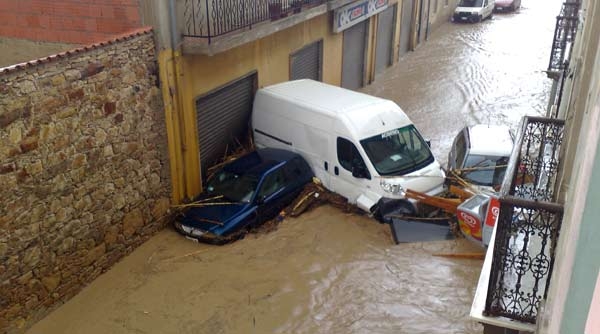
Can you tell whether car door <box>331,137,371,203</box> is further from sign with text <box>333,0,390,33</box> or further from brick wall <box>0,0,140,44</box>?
sign with text <box>333,0,390,33</box>

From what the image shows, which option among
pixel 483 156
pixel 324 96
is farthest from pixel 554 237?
pixel 324 96

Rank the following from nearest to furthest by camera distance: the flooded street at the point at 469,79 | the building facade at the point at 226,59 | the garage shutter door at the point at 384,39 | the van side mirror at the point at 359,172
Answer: the building facade at the point at 226,59, the van side mirror at the point at 359,172, the flooded street at the point at 469,79, the garage shutter door at the point at 384,39

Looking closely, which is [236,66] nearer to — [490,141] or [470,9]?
[490,141]

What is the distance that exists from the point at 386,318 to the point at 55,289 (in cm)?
482

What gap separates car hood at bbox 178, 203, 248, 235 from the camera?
34.3 ft

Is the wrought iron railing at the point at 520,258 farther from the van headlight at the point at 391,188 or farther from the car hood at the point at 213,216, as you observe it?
the car hood at the point at 213,216

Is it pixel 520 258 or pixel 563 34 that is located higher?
pixel 563 34

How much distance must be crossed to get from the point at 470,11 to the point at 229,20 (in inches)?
921

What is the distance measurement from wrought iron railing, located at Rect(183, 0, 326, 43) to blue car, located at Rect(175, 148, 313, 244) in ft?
8.20

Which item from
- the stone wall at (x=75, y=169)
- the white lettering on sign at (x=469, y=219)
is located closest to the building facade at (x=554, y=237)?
the white lettering on sign at (x=469, y=219)

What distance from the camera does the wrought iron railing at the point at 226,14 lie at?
1092cm

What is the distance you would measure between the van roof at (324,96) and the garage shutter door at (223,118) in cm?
56

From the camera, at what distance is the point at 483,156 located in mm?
12039

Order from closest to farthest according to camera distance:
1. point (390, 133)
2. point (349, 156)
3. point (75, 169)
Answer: point (75, 169) < point (349, 156) < point (390, 133)
